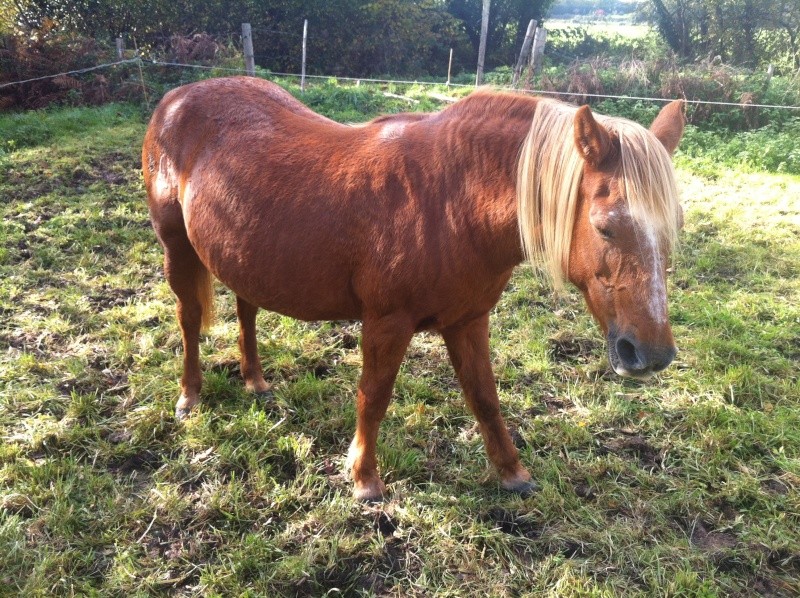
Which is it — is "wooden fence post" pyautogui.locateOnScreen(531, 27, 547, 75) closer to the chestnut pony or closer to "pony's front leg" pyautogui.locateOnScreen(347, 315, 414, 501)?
the chestnut pony

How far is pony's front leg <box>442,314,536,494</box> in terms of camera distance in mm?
2502

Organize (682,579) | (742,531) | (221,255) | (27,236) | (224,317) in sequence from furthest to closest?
(27,236), (224,317), (221,255), (742,531), (682,579)

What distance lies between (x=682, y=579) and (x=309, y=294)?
1.89 m

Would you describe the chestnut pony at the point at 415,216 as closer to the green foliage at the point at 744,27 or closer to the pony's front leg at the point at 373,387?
the pony's front leg at the point at 373,387

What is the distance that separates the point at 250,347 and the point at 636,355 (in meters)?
2.26

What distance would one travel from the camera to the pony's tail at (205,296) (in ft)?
10.2

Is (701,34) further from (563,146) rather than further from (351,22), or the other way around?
(563,146)

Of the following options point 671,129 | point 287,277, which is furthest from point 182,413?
point 671,129

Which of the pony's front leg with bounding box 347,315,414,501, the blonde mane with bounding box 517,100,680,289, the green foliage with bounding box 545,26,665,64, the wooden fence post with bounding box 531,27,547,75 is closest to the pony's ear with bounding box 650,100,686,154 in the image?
the blonde mane with bounding box 517,100,680,289

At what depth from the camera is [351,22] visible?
1750cm

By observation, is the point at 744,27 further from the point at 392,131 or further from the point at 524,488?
the point at 524,488

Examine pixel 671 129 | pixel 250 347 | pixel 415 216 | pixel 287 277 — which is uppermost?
pixel 671 129

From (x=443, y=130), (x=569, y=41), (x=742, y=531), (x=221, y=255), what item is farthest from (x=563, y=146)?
(x=569, y=41)

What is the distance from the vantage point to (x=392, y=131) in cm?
232
